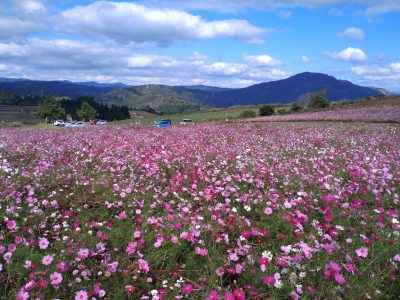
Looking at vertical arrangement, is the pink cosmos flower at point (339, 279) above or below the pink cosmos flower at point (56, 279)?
above

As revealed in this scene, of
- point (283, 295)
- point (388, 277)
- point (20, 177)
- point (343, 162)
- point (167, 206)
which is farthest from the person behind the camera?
point (343, 162)

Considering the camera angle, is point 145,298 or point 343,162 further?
point 343,162

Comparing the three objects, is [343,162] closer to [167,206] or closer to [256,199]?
[256,199]

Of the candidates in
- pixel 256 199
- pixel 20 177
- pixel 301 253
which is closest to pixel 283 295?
pixel 301 253

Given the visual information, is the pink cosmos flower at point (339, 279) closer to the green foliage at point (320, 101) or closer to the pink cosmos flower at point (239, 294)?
the pink cosmos flower at point (239, 294)

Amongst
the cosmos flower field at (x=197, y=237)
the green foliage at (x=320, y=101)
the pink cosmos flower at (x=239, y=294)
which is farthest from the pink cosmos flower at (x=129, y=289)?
the green foliage at (x=320, y=101)

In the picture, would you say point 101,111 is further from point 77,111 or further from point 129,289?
point 129,289

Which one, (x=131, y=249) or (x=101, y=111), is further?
(x=101, y=111)

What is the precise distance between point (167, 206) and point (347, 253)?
315 centimetres

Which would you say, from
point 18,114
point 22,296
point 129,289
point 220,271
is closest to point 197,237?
point 220,271

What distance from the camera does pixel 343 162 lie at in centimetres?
1011

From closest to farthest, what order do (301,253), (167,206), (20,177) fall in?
(301,253), (167,206), (20,177)

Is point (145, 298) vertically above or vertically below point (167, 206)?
below

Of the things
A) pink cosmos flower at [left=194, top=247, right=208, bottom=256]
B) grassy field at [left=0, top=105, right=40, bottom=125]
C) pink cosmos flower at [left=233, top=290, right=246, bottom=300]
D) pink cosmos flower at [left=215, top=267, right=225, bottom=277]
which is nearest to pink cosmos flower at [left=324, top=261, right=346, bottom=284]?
pink cosmos flower at [left=233, top=290, right=246, bottom=300]
